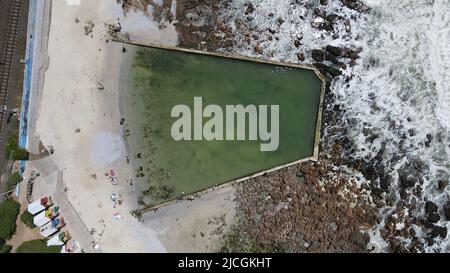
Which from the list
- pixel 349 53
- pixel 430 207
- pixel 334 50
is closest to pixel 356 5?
pixel 349 53

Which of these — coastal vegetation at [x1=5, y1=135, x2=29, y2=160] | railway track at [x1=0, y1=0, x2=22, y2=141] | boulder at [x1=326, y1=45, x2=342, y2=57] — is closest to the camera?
coastal vegetation at [x1=5, y1=135, x2=29, y2=160]

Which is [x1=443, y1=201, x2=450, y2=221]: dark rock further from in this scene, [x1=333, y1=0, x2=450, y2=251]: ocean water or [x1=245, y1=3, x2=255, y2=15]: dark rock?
[x1=245, y1=3, x2=255, y2=15]: dark rock

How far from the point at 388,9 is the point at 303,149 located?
7.04m

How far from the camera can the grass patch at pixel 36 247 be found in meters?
18.9

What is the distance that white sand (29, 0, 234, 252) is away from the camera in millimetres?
19406

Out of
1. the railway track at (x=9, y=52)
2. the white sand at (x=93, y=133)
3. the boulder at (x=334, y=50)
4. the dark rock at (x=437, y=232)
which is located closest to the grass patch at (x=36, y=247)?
the white sand at (x=93, y=133)

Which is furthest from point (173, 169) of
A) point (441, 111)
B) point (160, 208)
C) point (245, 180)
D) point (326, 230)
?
point (441, 111)

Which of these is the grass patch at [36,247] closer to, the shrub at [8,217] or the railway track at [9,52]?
the shrub at [8,217]

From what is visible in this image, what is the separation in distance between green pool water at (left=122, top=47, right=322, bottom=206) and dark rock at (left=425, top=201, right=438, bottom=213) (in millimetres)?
5479

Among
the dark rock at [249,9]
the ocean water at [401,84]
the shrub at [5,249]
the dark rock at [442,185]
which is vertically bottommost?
the shrub at [5,249]

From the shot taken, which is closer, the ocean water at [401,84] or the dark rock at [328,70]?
the dark rock at [328,70]

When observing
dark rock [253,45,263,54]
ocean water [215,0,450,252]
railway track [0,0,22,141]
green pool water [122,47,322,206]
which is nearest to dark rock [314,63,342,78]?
green pool water [122,47,322,206]

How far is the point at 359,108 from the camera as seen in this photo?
20.2m

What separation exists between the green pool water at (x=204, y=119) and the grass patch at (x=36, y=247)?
4.18m
